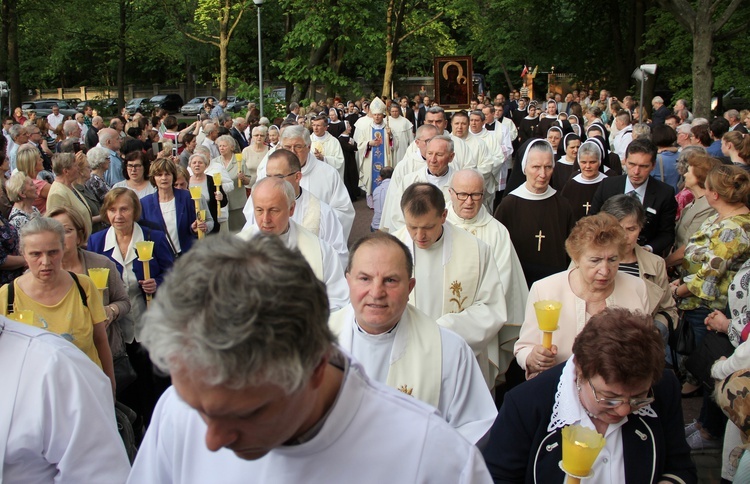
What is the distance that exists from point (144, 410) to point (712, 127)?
8004 millimetres

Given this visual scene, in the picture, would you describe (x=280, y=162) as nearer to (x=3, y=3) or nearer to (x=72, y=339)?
(x=72, y=339)

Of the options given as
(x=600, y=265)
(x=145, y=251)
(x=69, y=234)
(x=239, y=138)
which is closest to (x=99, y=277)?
(x=69, y=234)

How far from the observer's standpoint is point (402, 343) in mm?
3434

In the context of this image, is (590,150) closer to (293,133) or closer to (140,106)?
(293,133)

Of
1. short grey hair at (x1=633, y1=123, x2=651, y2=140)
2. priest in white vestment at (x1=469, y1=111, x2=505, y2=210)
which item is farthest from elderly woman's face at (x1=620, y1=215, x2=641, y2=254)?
priest in white vestment at (x1=469, y1=111, x2=505, y2=210)

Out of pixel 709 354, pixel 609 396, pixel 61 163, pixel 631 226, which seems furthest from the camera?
pixel 61 163

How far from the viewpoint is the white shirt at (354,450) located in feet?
5.47

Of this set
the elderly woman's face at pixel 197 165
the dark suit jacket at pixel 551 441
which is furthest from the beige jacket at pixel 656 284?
the elderly woman's face at pixel 197 165

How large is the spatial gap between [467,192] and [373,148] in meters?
9.03

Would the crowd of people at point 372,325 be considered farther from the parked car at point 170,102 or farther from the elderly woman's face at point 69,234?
the parked car at point 170,102

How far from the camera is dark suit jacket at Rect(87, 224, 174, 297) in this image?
5859mm

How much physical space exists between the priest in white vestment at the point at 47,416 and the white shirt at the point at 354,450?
73 centimetres

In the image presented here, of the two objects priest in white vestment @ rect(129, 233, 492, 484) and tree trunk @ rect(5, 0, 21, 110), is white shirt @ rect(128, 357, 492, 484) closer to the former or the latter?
priest in white vestment @ rect(129, 233, 492, 484)

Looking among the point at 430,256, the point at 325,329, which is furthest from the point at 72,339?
the point at 325,329
